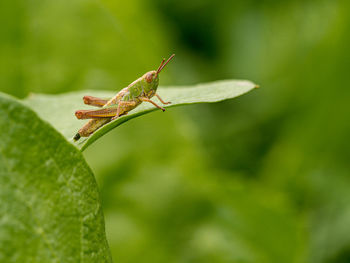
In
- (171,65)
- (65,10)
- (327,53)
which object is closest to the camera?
(65,10)

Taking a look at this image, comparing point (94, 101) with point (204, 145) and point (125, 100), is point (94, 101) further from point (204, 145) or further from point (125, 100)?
point (204, 145)

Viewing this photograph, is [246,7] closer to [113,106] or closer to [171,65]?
[171,65]

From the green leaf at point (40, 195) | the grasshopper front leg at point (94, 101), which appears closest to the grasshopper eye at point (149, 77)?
the grasshopper front leg at point (94, 101)

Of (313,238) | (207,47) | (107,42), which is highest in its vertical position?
(207,47)

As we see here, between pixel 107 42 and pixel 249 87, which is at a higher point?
pixel 107 42

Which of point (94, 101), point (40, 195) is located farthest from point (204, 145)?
point (40, 195)

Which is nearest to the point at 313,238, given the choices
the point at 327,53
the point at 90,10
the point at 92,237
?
the point at 327,53

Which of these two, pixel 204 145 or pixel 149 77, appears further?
pixel 204 145
